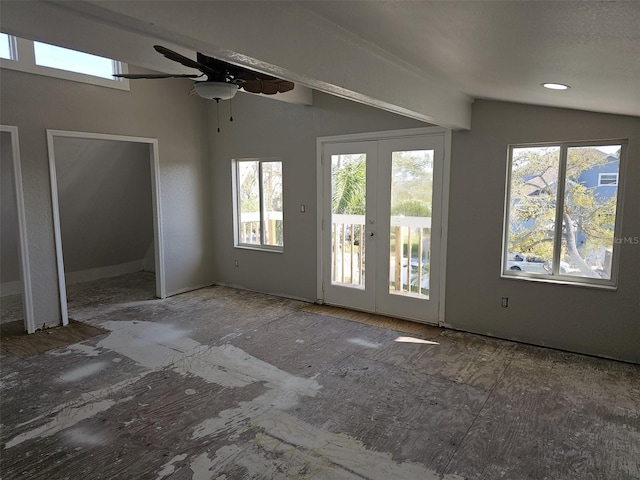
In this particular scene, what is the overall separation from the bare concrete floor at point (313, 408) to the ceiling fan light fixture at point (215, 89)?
2189 millimetres

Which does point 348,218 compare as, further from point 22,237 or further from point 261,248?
point 22,237

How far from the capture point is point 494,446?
8.15ft

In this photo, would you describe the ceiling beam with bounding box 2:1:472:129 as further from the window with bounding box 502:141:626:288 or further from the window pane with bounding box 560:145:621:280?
the window pane with bounding box 560:145:621:280

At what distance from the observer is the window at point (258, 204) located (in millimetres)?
5734

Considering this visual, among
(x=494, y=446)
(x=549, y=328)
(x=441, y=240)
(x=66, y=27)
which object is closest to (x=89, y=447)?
(x=494, y=446)

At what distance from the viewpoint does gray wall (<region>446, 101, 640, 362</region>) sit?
353cm

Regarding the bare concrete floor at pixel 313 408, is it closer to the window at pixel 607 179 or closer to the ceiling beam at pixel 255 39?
the window at pixel 607 179

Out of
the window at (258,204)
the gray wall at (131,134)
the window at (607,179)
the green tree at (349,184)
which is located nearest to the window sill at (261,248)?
the window at (258,204)

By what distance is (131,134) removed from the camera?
201 inches

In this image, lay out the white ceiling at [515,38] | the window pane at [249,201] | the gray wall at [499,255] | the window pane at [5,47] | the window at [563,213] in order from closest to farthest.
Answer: the white ceiling at [515,38] → the gray wall at [499,255] → the window at [563,213] → the window pane at [5,47] → the window pane at [249,201]

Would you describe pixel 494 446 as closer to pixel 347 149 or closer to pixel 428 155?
pixel 428 155

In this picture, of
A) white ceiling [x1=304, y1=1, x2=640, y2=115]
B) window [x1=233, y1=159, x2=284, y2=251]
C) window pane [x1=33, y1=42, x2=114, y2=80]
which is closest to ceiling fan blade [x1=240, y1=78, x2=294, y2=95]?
white ceiling [x1=304, y1=1, x2=640, y2=115]

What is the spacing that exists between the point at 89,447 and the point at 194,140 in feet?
14.3

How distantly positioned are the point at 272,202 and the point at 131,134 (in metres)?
1.94
